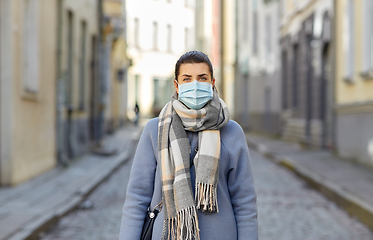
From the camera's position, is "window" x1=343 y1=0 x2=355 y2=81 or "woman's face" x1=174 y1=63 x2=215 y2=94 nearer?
"woman's face" x1=174 y1=63 x2=215 y2=94

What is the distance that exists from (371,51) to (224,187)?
33.0 feet

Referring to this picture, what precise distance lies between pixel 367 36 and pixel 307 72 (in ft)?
20.2

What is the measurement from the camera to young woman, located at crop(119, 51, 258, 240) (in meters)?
2.27

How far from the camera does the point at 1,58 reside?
8.41 meters

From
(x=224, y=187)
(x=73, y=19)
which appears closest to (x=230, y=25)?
(x=73, y=19)

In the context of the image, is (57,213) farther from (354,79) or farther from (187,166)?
(354,79)

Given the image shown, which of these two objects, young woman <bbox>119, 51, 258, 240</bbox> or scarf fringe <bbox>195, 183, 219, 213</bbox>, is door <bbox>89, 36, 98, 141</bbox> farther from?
scarf fringe <bbox>195, 183, 219, 213</bbox>

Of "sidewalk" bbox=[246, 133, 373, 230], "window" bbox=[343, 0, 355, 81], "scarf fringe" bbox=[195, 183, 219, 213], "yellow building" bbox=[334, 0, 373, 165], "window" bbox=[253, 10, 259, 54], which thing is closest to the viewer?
"scarf fringe" bbox=[195, 183, 219, 213]

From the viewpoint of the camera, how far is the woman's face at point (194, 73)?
238 cm

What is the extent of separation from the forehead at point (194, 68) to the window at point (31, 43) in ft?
25.9

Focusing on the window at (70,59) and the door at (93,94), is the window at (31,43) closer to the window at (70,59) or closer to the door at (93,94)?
the window at (70,59)

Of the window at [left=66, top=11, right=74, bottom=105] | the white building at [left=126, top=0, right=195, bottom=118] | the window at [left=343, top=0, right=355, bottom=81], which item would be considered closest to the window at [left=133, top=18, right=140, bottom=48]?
the white building at [left=126, top=0, right=195, bottom=118]

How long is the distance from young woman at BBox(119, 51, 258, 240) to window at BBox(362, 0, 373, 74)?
9855 millimetres

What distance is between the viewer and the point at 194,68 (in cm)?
238
